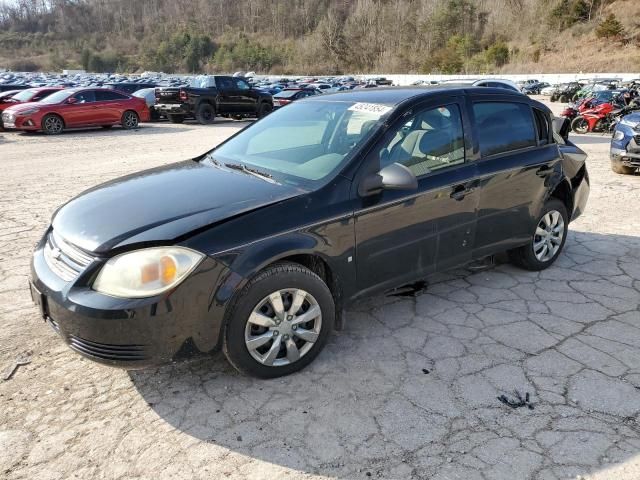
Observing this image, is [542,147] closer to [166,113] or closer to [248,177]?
[248,177]

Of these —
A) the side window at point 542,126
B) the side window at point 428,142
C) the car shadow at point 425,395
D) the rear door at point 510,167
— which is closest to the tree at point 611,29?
the side window at point 542,126

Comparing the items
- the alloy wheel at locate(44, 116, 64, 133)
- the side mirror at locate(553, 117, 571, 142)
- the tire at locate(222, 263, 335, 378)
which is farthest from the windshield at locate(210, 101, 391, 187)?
the alloy wheel at locate(44, 116, 64, 133)

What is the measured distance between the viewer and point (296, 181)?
331 centimetres

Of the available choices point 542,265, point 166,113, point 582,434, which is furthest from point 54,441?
point 166,113

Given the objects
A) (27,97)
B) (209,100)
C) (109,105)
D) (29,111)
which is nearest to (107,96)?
(109,105)

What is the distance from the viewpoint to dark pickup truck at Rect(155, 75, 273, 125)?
2020 centimetres

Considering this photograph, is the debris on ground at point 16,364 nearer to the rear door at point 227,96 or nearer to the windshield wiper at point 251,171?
the windshield wiper at point 251,171

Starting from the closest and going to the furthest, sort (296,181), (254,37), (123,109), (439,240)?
(296,181) → (439,240) → (123,109) → (254,37)

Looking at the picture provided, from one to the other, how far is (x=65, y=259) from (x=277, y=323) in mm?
1237

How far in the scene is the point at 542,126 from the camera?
15.2 feet

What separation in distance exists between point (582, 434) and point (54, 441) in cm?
266

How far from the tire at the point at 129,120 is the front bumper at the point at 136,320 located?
17.1 m

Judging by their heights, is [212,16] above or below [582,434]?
above

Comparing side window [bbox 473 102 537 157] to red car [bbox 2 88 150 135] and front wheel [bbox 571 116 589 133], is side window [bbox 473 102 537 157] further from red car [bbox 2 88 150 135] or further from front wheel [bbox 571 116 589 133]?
red car [bbox 2 88 150 135]
